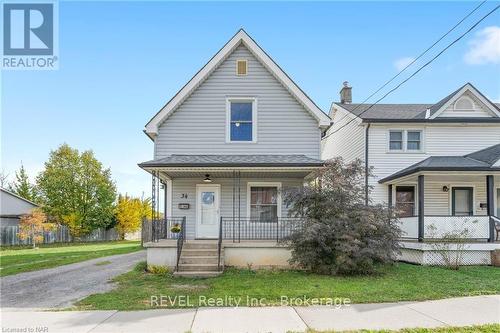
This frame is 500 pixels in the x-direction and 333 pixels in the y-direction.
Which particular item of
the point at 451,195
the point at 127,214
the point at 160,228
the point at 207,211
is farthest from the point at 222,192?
the point at 127,214

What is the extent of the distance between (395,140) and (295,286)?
1015 centimetres

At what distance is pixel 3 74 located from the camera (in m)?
10.2

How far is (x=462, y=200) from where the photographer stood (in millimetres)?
16078

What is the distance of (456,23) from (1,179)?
5197 cm

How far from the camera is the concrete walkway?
585cm

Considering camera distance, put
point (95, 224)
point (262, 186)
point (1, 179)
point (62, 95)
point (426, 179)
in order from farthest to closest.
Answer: point (1, 179), point (95, 224), point (62, 95), point (426, 179), point (262, 186)

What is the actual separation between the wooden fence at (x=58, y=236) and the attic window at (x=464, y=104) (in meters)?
28.6

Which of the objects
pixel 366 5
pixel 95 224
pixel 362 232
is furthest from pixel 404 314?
pixel 95 224

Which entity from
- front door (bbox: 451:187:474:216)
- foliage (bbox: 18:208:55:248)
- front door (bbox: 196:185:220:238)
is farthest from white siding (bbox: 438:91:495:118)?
foliage (bbox: 18:208:55:248)

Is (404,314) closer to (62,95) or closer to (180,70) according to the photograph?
(180,70)

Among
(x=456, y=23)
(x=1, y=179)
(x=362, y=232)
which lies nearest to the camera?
(x=456, y=23)

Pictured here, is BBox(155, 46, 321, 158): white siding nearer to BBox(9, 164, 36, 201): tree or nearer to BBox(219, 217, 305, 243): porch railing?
BBox(219, 217, 305, 243): porch railing
